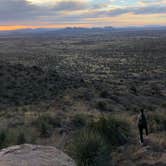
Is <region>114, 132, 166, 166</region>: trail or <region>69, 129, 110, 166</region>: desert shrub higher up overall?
<region>69, 129, 110, 166</region>: desert shrub

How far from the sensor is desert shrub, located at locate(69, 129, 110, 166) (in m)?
8.26

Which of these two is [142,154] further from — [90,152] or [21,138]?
[21,138]

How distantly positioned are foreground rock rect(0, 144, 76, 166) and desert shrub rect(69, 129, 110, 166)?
4.12 ft

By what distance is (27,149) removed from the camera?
7.24m

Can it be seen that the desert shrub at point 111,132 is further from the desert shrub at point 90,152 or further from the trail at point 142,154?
the desert shrub at point 90,152

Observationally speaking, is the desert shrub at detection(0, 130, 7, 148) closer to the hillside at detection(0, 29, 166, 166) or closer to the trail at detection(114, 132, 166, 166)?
the hillside at detection(0, 29, 166, 166)

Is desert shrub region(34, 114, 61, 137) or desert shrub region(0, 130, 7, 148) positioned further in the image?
desert shrub region(34, 114, 61, 137)

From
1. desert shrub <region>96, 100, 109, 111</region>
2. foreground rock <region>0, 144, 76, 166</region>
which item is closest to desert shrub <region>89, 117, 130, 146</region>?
foreground rock <region>0, 144, 76, 166</region>

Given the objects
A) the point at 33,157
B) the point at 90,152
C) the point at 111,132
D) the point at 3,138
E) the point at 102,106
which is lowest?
the point at 102,106

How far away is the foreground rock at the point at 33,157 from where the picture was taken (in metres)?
6.46

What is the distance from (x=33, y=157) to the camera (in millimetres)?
6746

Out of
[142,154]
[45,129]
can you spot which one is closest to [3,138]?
[45,129]

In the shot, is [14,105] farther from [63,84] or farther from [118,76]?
[118,76]

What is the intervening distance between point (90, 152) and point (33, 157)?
201cm
